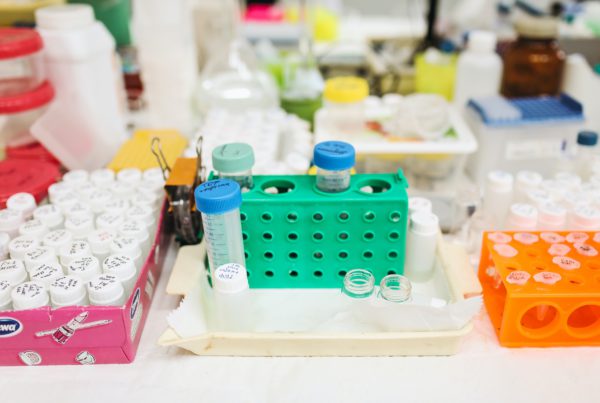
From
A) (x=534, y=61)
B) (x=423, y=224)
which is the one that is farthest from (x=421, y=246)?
(x=534, y=61)

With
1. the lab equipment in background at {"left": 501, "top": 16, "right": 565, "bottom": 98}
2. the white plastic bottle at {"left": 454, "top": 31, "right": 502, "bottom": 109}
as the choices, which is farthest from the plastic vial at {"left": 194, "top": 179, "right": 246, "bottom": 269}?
the lab equipment in background at {"left": 501, "top": 16, "right": 565, "bottom": 98}

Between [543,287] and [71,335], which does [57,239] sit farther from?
[543,287]

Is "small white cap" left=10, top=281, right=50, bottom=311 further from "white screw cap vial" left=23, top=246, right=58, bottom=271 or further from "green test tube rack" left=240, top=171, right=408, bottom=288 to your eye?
"green test tube rack" left=240, top=171, right=408, bottom=288

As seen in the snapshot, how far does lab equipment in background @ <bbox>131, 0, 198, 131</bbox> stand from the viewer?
1.27 m

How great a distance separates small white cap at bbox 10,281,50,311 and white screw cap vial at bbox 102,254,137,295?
3.2 inches

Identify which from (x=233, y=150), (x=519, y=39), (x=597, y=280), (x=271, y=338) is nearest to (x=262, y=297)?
(x=271, y=338)

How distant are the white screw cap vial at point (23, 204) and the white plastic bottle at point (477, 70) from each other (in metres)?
0.95

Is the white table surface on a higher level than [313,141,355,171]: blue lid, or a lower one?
lower

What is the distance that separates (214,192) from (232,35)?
102 centimetres

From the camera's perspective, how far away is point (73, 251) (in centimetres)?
79

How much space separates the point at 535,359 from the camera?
73cm

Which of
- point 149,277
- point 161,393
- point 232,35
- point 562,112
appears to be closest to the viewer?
point 161,393

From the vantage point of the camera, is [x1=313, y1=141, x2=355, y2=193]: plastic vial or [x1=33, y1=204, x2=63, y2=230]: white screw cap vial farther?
[x1=33, y1=204, x2=63, y2=230]: white screw cap vial

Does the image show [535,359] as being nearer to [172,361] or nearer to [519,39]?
[172,361]
